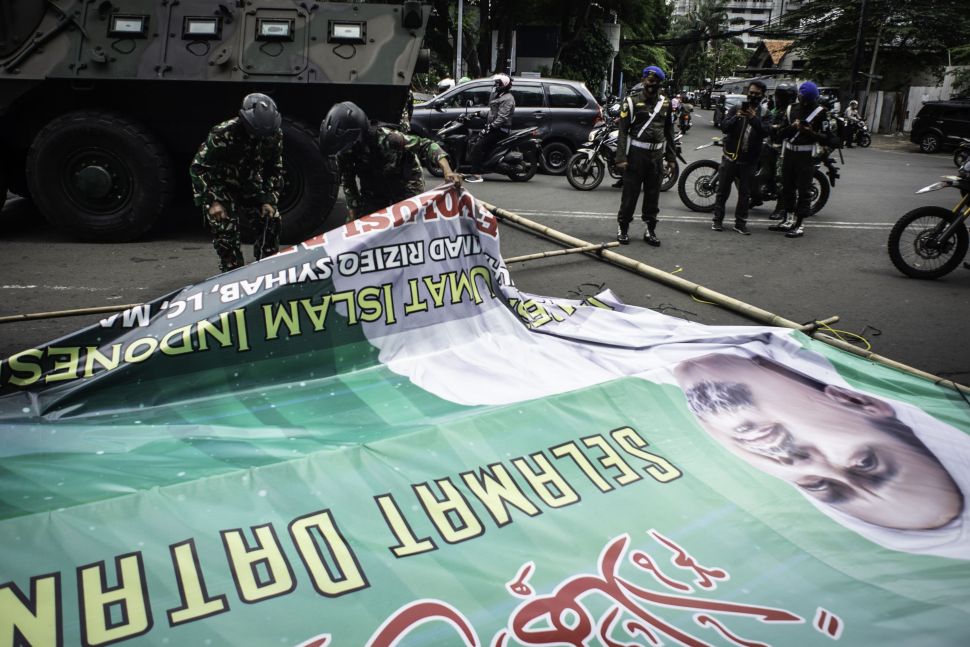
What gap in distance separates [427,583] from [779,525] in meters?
1.39

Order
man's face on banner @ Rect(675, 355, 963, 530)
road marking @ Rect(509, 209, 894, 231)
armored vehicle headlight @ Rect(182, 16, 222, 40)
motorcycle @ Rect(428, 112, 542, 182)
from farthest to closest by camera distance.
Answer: motorcycle @ Rect(428, 112, 542, 182) → road marking @ Rect(509, 209, 894, 231) → armored vehicle headlight @ Rect(182, 16, 222, 40) → man's face on banner @ Rect(675, 355, 963, 530)

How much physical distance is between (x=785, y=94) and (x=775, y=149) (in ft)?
2.41

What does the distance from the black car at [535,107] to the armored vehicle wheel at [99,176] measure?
6.48 metres

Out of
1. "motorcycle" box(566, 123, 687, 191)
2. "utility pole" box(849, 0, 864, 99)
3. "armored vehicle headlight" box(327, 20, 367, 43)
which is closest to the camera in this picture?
"armored vehicle headlight" box(327, 20, 367, 43)

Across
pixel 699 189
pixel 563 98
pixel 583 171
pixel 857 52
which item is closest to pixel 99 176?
pixel 583 171

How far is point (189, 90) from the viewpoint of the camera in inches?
289

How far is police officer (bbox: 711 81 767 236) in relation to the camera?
8508 millimetres

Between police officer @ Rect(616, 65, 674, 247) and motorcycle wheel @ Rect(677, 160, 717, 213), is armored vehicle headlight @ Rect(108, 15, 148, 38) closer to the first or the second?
police officer @ Rect(616, 65, 674, 247)

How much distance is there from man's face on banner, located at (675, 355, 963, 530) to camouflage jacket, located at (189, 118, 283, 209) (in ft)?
10.7

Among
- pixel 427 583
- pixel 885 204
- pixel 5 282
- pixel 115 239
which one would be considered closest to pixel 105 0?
pixel 115 239

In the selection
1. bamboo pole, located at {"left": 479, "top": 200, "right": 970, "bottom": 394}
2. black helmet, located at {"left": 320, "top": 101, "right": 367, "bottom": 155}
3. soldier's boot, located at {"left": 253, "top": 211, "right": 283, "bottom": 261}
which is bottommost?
bamboo pole, located at {"left": 479, "top": 200, "right": 970, "bottom": 394}

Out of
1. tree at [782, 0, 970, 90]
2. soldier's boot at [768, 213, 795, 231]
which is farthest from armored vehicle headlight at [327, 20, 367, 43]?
tree at [782, 0, 970, 90]

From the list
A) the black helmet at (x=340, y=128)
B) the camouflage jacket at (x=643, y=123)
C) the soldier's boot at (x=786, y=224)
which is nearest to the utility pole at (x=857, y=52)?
the soldier's boot at (x=786, y=224)

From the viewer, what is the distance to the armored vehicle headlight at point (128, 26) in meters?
7.18
